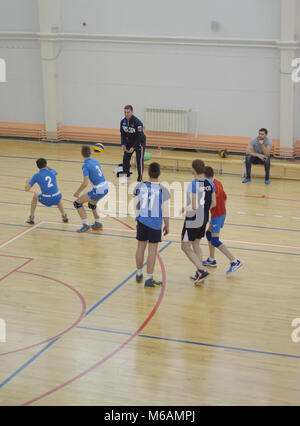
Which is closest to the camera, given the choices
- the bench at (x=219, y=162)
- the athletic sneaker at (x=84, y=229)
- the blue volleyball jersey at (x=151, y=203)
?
the blue volleyball jersey at (x=151, y=203)

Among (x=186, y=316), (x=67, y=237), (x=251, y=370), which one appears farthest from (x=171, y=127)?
(x=251, y=370)

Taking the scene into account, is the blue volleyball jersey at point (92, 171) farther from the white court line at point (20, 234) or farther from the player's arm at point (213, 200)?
the player's arm at point (213, 200)

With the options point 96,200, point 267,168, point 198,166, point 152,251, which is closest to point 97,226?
point 96,200

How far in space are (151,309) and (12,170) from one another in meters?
8.34

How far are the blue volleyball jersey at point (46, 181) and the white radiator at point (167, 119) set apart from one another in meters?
7.35

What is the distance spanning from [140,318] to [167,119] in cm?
1053

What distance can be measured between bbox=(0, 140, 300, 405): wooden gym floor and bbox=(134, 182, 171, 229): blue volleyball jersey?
3.40 feet

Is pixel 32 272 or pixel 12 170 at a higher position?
pixel 12 170

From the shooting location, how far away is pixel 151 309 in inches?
309

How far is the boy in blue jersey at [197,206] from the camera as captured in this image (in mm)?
8070

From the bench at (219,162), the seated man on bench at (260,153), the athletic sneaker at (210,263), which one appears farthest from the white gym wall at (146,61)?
the athletic sneaker at (210,263)

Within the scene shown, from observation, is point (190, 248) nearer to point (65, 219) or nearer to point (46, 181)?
point (46, 181)

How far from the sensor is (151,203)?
26.2 feet
